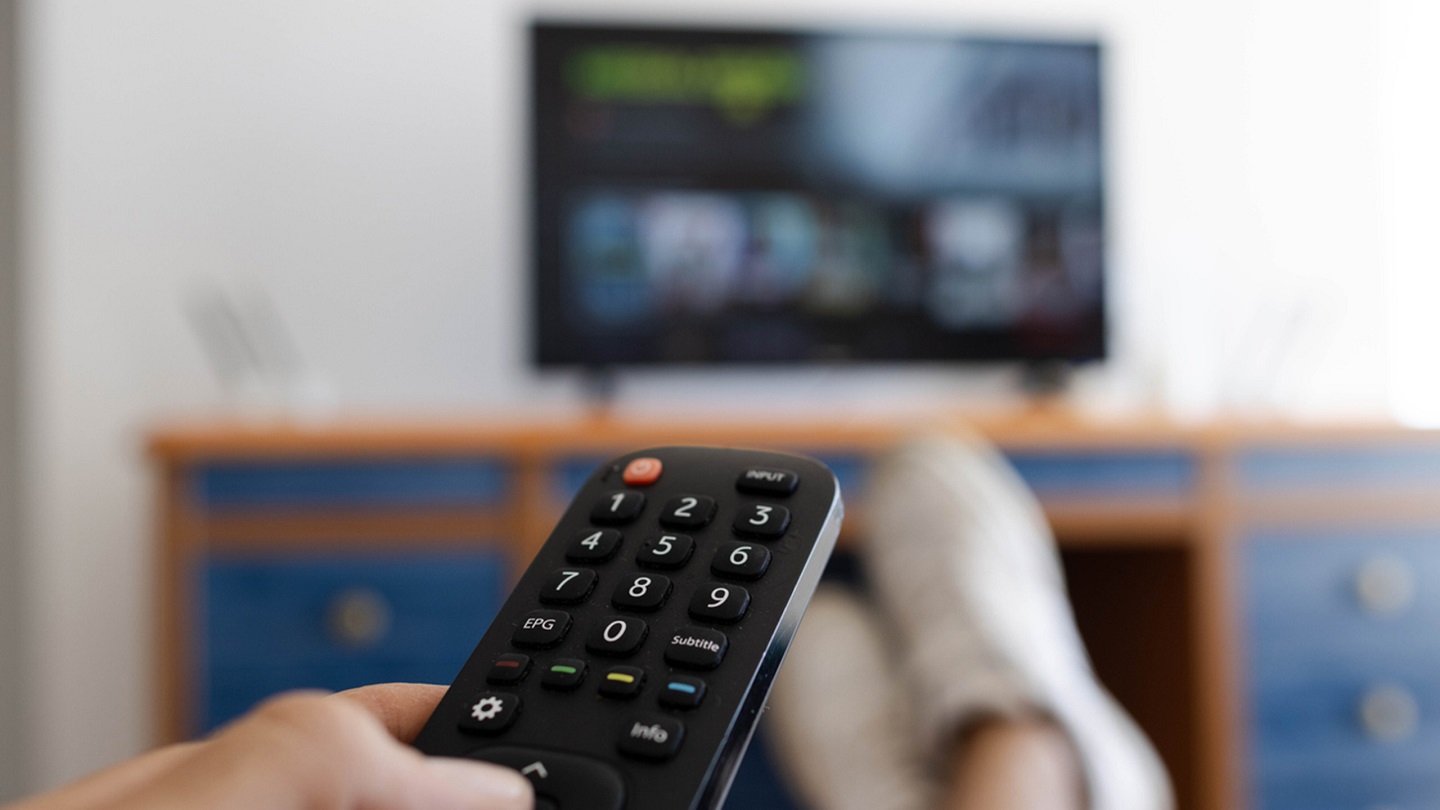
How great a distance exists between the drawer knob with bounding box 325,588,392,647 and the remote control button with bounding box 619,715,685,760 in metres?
0.88

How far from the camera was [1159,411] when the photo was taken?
4.48 ft

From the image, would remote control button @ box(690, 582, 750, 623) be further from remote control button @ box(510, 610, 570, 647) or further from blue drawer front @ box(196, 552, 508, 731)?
blue drawer front @ box(196, 552, 508, 731)

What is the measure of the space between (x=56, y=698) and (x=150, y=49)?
863mm

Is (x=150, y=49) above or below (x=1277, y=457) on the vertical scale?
above

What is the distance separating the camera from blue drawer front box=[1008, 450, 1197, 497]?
1.21 meters

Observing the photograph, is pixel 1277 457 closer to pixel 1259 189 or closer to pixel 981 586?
pixel 981 586

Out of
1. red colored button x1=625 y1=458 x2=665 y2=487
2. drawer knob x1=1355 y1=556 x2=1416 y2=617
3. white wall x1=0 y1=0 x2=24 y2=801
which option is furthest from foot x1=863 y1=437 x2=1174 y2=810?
white wall x1=0 y1=0 x2=24 y2=801

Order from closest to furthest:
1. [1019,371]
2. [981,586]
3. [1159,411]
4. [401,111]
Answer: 1. [981,586]
2. [1159,411]
3. [401,111]
4. [1019,371]

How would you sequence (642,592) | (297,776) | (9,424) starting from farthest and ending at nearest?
(9,424)
(642,592)
(297,776)

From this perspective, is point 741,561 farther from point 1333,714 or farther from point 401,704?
point 1333,714

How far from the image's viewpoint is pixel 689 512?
0.35 m

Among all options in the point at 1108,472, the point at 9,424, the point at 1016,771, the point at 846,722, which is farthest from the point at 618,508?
the point at 9,424

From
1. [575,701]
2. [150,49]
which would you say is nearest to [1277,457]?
[575,701]

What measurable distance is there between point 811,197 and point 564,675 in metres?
1.16
